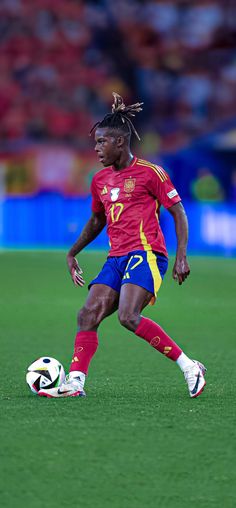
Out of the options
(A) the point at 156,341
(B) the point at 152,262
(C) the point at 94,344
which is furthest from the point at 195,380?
(B) the point at 152,262

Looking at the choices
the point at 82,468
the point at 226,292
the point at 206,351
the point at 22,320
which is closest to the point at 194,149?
the point at 226,292

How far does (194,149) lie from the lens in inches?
1043

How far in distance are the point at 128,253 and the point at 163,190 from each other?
0.45m

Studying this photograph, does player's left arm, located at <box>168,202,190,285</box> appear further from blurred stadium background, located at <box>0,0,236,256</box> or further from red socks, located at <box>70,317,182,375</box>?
blurred stadium background, located at <box>0,0,236,256</box>

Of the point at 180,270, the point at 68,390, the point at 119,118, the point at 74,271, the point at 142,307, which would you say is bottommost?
the point at 68,390

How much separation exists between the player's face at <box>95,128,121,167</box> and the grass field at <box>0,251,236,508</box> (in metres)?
1.47

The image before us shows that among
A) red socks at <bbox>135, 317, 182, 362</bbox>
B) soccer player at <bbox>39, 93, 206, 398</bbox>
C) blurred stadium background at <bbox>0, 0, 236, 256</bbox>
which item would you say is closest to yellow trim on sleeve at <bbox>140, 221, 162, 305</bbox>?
soccer player at <bbox>39, 93, 206, 398</bbox>

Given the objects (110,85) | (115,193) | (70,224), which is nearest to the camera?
(115,193)

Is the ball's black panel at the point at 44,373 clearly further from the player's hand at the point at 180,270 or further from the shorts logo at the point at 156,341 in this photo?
the player's hand at the point at 180,270

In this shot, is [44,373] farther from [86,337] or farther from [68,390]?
[86,337]

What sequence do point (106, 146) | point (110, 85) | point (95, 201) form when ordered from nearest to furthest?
point (106, 146) → point (95, 201) → point (110, 85)

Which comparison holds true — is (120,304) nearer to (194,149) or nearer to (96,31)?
(194,149)

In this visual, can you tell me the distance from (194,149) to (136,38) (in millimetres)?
5633

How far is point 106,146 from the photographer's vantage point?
641 cm
